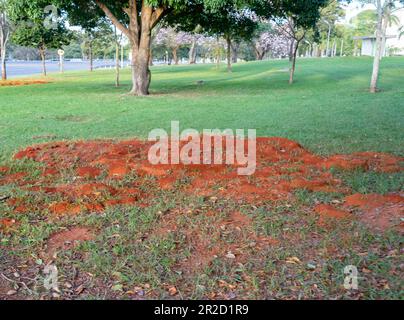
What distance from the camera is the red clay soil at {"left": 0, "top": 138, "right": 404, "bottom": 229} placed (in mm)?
4746

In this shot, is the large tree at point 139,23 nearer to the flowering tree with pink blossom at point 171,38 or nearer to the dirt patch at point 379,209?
the dirt patch at point 379,209

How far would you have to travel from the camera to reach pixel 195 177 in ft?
19.1

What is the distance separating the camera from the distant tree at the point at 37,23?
1484 cm

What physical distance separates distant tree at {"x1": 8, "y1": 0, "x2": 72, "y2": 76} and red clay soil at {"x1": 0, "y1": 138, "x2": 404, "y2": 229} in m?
9.33

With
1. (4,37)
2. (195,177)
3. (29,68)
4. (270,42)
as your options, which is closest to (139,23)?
(195,177)

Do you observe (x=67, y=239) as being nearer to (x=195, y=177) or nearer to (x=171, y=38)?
(x=195, y=177)

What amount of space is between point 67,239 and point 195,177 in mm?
2140

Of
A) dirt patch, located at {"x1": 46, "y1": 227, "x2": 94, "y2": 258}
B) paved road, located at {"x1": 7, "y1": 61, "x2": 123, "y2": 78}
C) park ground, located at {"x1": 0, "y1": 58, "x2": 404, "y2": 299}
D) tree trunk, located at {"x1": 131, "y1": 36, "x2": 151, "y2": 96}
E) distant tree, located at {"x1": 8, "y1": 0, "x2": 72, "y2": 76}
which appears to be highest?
distant tree, located at {"x1": 8, "y1": 0, "x2": 72, "y2": 76}

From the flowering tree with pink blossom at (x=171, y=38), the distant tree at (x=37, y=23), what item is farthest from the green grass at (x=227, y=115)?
the flowering tree with pink blossom at (x=171, y=38)

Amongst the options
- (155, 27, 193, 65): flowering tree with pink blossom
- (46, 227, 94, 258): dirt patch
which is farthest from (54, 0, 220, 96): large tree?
(155, 27, 193, 65): flowering tree with pink blossom

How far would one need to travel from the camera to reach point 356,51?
6700cm

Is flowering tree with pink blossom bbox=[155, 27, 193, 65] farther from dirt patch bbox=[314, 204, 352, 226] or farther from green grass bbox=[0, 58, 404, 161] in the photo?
dirt patch bbox=[314, 204, 352, 226]
